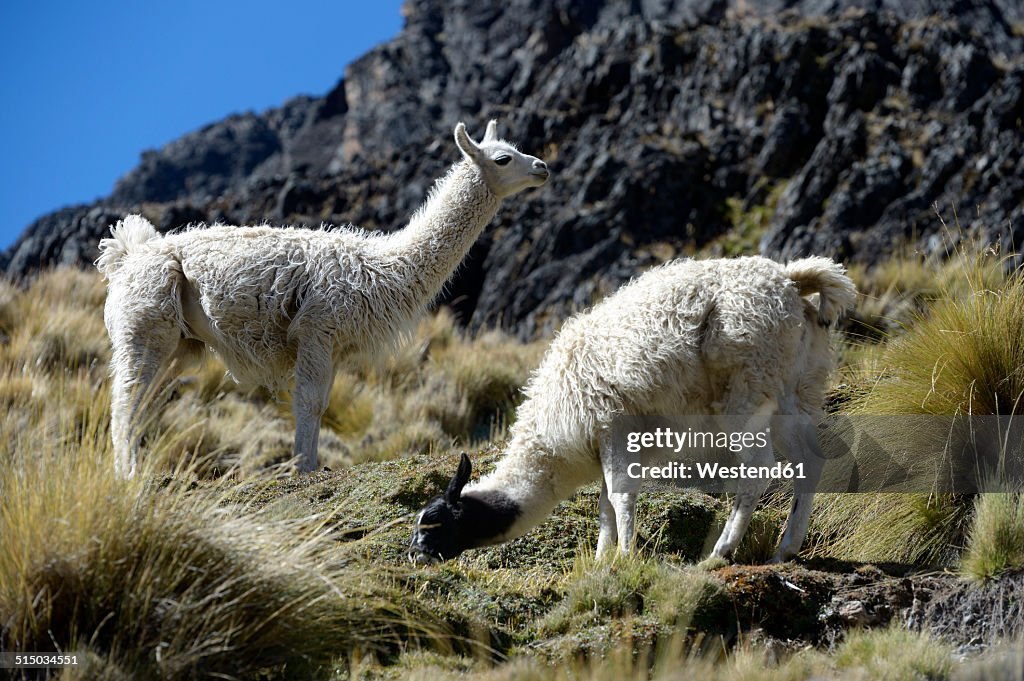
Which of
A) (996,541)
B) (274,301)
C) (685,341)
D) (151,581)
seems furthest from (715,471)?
(151,581)

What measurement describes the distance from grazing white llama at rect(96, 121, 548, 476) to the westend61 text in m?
2.45

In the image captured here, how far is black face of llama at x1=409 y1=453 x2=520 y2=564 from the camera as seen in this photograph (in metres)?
5.80

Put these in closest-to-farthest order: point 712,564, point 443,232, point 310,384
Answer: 1. point 712,564
2. point 310,384
3. point 443,232

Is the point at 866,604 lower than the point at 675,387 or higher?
lower

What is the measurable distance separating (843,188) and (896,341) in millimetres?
18416

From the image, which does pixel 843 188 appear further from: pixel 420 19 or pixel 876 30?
pixel 420 19

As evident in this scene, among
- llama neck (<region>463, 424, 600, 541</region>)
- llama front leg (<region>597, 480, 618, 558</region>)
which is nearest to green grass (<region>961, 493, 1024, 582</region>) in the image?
llama front leg (<region>597, 480, 618, 558</region>)

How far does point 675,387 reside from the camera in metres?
5.91

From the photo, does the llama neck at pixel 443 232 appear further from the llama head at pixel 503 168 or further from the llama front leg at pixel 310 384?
the llama front leg at pixel 310 384

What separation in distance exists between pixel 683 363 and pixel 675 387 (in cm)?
15

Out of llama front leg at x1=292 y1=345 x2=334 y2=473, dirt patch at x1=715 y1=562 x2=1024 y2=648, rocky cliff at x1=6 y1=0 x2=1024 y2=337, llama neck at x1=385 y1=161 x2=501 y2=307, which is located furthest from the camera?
rocky cliff at x1=6 y1=0 x2=1024 y2=337

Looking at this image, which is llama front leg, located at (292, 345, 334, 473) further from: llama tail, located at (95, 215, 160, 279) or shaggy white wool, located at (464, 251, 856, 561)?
shaggy white wool, located at (464, 251, 856, 561)

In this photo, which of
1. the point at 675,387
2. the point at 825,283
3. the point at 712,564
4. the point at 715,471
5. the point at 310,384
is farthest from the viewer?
the point at 310,384

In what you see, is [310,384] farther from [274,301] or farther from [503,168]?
[503,168]
